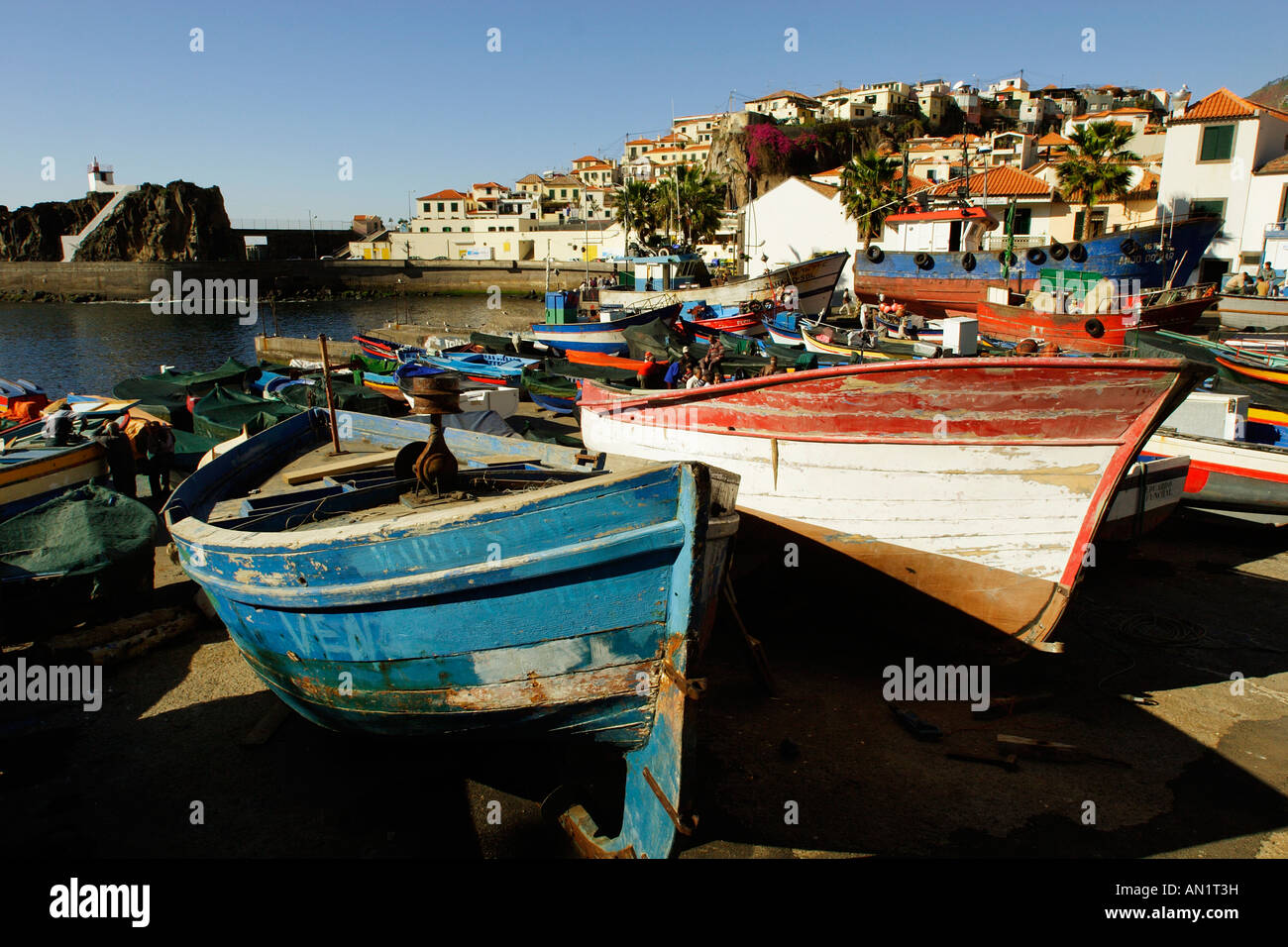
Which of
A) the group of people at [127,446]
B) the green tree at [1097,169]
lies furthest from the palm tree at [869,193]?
the group of people at [127,446]

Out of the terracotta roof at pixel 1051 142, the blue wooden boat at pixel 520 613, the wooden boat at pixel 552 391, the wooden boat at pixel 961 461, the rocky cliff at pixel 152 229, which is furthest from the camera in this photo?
the rocky cliff at pixel 152 229

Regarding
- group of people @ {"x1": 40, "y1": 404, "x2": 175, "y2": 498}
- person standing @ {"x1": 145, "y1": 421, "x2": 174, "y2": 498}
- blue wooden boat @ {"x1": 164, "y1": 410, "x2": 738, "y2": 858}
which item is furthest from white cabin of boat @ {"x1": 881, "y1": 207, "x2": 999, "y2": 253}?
blue wooden boat @ {"x1": 164, "y1": 410, "x2": 738, "y2": 858}

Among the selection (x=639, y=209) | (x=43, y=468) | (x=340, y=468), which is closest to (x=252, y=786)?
(x=340, y=468)

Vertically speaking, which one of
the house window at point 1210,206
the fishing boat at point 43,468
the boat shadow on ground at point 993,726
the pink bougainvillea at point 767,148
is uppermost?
the pink bougainvillea at point 767,148

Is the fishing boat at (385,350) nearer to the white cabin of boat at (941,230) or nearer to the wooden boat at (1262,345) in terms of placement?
the wooden boat at (1262,345)

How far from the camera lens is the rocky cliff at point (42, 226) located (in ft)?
292

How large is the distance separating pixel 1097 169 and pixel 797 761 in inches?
1717

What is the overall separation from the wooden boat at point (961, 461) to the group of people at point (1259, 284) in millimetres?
31298

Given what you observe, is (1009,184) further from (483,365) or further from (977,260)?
(483,365)

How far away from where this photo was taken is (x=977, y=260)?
32406 mm

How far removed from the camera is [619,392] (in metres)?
9.76

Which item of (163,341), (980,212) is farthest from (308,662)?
(163,341)
